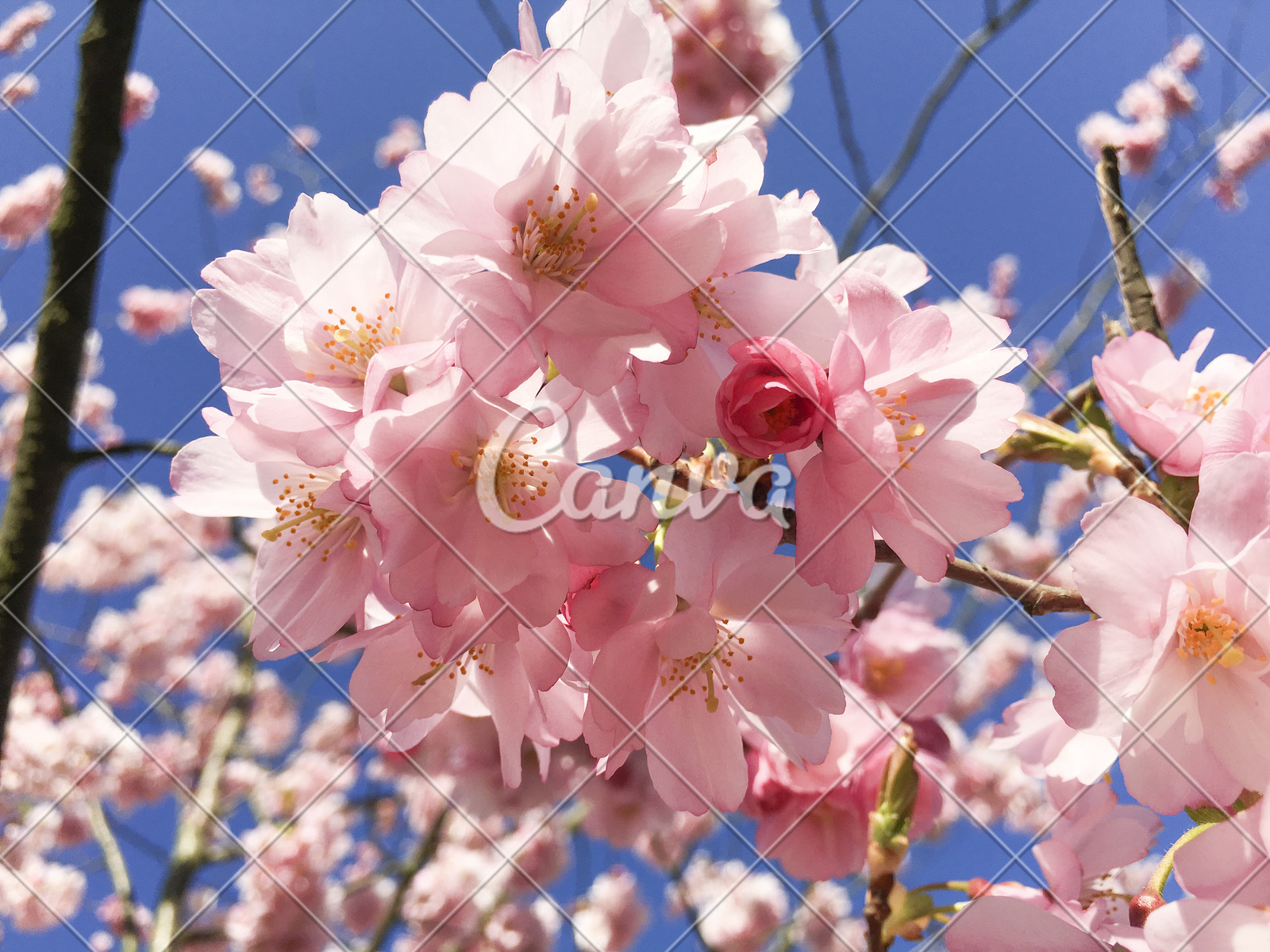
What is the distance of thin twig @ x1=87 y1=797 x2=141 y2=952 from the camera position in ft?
6.56

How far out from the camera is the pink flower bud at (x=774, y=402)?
20.4 inches

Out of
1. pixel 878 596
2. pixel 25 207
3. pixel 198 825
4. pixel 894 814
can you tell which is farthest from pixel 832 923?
pixel 25 207

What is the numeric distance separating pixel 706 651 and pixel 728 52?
2182 mm

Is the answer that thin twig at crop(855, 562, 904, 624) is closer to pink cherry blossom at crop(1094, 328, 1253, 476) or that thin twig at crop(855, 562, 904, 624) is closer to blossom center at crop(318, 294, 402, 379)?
pink cherry blossom at crop(1094, 328, 1253, 476)

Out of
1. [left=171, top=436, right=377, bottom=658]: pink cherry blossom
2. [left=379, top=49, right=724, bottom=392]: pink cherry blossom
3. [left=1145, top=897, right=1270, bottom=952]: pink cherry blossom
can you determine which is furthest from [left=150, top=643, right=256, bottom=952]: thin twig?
[left=1145, top=897, right=1270, bottom=952]: pink cherry blossom

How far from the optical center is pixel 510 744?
2.05 ft

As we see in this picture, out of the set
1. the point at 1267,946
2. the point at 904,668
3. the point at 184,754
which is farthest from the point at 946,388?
the point at 184,754

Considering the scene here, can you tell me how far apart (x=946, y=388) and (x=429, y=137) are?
1.39 ft

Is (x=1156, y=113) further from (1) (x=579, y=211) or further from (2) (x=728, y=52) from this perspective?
(1) (x=579, y=211)

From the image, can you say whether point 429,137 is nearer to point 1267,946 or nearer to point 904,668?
point 1267,946

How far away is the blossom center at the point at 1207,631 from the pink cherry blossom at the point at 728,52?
6.60ft

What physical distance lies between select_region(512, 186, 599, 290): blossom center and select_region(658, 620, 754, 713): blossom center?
11.8 inches

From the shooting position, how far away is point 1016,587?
0.59m

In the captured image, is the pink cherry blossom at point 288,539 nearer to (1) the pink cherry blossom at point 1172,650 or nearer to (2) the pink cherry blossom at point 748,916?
(1) the pink cherry blossom at point 1172,650
